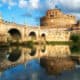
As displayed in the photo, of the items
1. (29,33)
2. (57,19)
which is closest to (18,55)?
(29,33)

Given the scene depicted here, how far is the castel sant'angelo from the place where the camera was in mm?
54006

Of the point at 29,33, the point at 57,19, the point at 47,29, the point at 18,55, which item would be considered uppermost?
the point at 57,19

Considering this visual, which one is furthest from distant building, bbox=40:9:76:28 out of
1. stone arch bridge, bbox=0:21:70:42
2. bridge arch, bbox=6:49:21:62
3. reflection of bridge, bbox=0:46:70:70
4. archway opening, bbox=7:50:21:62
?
bridge arch, bbox=6:49:21:62

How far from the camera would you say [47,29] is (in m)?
70.3

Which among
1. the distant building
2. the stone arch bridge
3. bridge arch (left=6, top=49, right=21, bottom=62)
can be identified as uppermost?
the distant building

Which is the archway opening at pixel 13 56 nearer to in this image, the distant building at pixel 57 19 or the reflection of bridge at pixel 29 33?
the reflection of bridge at pixel 29 33

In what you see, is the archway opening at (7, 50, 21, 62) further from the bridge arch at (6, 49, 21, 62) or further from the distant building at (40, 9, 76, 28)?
the distant building at (40, 9, 76, 28)

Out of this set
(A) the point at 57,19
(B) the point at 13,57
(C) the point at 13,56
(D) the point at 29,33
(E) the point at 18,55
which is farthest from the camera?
(A) the point at 57,19

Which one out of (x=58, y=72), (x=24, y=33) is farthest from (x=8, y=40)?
(x=58, y=72)

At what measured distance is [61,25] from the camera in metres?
75.8

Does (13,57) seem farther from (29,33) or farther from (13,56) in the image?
(29,33)

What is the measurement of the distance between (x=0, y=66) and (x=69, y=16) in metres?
60.2

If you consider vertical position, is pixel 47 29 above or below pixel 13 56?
above

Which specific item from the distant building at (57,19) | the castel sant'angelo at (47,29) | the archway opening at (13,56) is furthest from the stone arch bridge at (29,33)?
the archway opening at (13,56)
